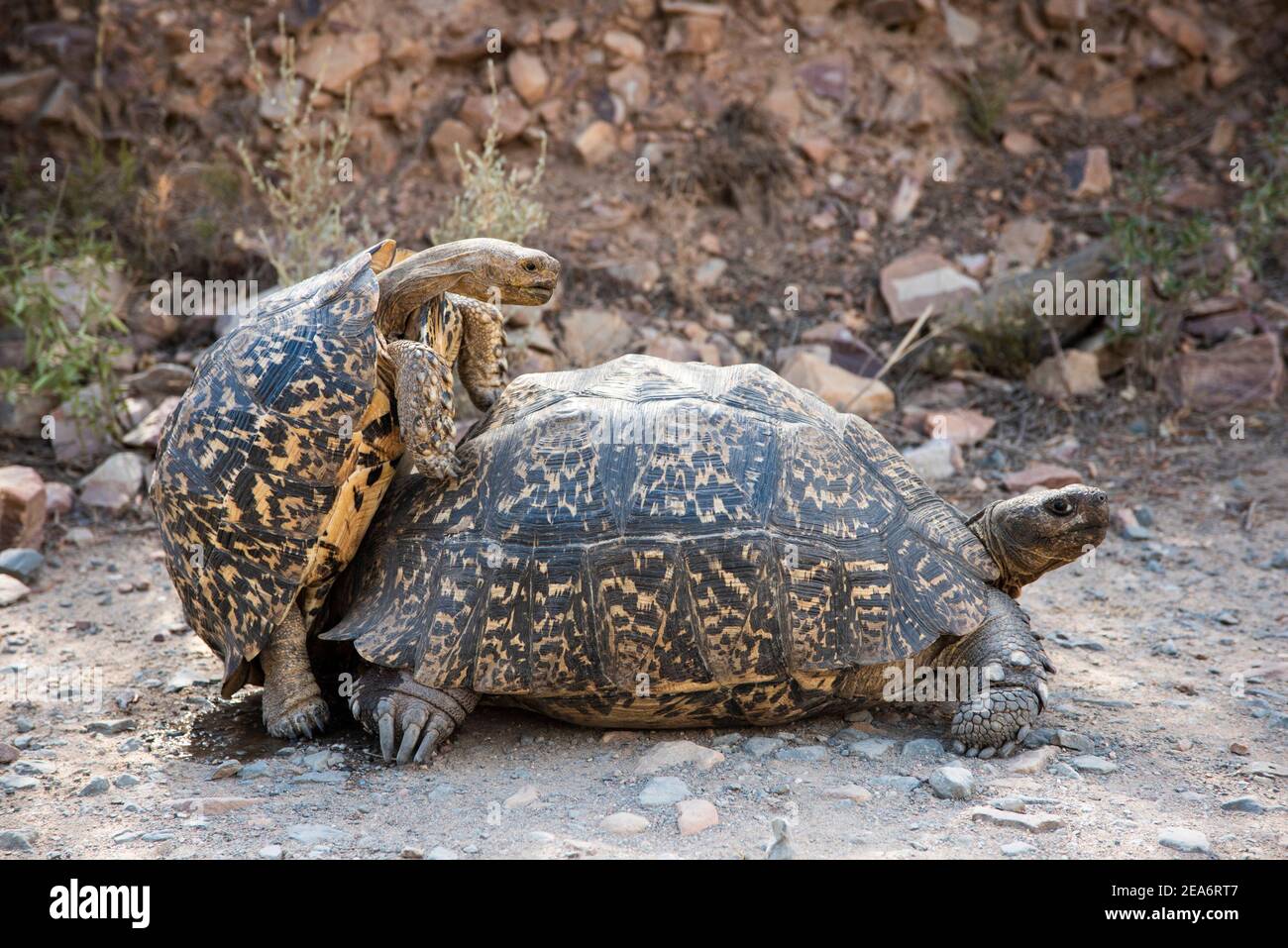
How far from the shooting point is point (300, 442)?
14.1 feet

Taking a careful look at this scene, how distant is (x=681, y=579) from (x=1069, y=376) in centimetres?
485

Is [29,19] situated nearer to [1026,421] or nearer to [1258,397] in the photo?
[1026,421]

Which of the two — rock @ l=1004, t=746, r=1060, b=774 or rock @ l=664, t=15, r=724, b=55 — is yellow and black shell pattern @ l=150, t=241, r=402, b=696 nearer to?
rock @ l=1004, t=746, r=1060, b=774

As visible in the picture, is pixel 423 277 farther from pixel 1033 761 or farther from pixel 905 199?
pixel 905 199

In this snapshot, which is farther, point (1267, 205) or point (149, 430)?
point (1267, 205)

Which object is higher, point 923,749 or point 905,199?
point 905,199

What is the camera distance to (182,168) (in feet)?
29.7

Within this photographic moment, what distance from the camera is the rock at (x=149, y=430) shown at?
7363 mm

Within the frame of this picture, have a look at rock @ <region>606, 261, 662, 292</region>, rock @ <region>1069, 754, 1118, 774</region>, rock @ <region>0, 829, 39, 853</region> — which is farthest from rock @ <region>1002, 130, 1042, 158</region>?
rock @ <region>0, 829, 39, 853</region>

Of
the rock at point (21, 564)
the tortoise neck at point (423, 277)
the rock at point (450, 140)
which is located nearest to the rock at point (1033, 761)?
the tortoise neck at point (423, 277)

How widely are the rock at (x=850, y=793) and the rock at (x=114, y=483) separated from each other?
4.78 m

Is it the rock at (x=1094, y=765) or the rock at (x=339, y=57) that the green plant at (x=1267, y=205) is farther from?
the rock at (x=339, y=57)

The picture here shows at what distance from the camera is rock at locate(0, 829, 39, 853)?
3754 millimetres

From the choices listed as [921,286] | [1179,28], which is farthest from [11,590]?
[1179,28]
